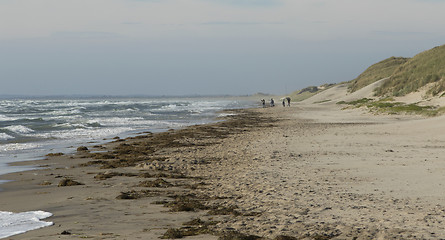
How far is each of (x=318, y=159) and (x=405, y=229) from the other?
7.96 m

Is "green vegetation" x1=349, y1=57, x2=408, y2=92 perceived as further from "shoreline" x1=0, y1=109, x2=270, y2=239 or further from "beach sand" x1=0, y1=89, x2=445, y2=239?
"shoreline" x1=0, y1=109, x2=270, y2=239

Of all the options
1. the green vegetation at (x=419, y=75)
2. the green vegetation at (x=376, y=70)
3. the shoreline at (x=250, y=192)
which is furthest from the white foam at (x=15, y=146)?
the green vegetation at (x=376, y=70)

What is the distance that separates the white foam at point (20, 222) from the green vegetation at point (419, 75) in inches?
1611

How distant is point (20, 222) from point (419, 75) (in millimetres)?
54158

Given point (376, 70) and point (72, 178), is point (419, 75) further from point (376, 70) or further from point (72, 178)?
point (72, 178)

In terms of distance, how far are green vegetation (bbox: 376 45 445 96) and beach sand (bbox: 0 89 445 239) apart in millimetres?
32296

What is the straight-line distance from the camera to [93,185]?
1183 centimetres

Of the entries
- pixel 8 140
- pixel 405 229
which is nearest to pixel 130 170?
pixel 405 229

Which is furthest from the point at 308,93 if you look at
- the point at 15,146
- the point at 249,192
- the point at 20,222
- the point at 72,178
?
the point at 20,222

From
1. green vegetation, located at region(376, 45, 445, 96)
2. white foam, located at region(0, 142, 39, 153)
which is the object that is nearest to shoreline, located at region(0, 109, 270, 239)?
white foam, located at region(0, 142, 39, 153)

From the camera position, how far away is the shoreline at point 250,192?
279 inches

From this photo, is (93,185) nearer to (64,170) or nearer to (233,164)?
(64,170)

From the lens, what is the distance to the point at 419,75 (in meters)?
55.3

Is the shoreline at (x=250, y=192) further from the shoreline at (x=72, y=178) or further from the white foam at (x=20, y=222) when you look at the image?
the white foam at (x=20, y=222)
